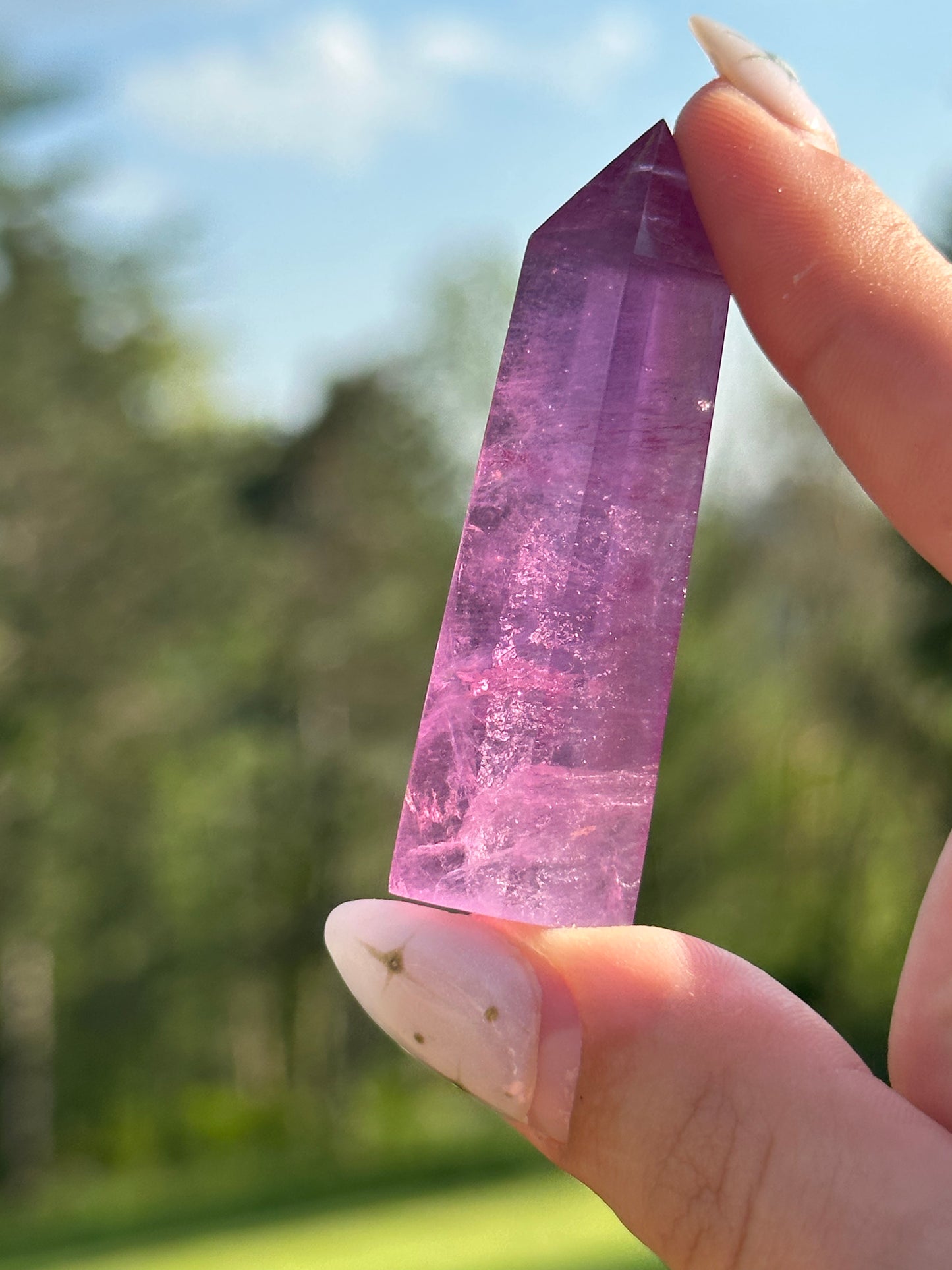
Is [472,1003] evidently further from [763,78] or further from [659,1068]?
[763,78]

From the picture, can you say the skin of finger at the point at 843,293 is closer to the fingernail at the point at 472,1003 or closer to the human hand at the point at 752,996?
the human hand at the point at 752,996

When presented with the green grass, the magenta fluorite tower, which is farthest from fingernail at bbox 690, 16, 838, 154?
the green grass

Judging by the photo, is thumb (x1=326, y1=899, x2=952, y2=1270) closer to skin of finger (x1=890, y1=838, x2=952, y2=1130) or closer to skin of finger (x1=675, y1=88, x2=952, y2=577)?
skin of finger (x1=890, y1=838, x2=952, y2=1130)

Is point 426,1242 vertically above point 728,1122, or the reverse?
point 728,1122

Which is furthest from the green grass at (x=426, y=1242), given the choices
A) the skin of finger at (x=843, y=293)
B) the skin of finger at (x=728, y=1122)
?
the skin of finger at (x=843, y=293)

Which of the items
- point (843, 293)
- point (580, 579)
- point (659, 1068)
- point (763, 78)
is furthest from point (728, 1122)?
point (763, 78)

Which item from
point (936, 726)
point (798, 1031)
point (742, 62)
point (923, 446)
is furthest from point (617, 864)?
point (936, 726)
